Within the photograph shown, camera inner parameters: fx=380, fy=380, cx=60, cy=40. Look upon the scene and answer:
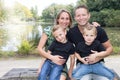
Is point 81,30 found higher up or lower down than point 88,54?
higher up

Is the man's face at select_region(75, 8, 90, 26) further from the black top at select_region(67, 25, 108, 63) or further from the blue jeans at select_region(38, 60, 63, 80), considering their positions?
the blue jeans at select_region(38, 60, 63, 80)

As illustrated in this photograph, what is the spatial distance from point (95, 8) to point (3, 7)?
49.1 ft

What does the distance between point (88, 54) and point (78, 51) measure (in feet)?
0.46

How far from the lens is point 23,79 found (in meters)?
5.46

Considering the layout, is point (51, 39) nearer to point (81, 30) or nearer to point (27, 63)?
point (81, 30)

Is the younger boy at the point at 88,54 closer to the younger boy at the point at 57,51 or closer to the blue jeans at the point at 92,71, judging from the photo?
the blue jeans at the point at 92,71

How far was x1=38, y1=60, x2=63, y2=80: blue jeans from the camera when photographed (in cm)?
475

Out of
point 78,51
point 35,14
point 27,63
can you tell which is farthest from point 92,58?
point 35,14

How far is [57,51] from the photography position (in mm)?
4867

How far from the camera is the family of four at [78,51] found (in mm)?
4672

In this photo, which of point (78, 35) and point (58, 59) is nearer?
point (58, 59)

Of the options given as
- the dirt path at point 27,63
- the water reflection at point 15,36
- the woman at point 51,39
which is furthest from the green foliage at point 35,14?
the woman at point 51,39

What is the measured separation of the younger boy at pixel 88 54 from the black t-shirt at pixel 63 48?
0.09 meters

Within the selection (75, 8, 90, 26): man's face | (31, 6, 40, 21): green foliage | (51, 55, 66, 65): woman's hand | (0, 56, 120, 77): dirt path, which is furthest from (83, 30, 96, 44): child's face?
(31, 6, 40, 21): green foliage
